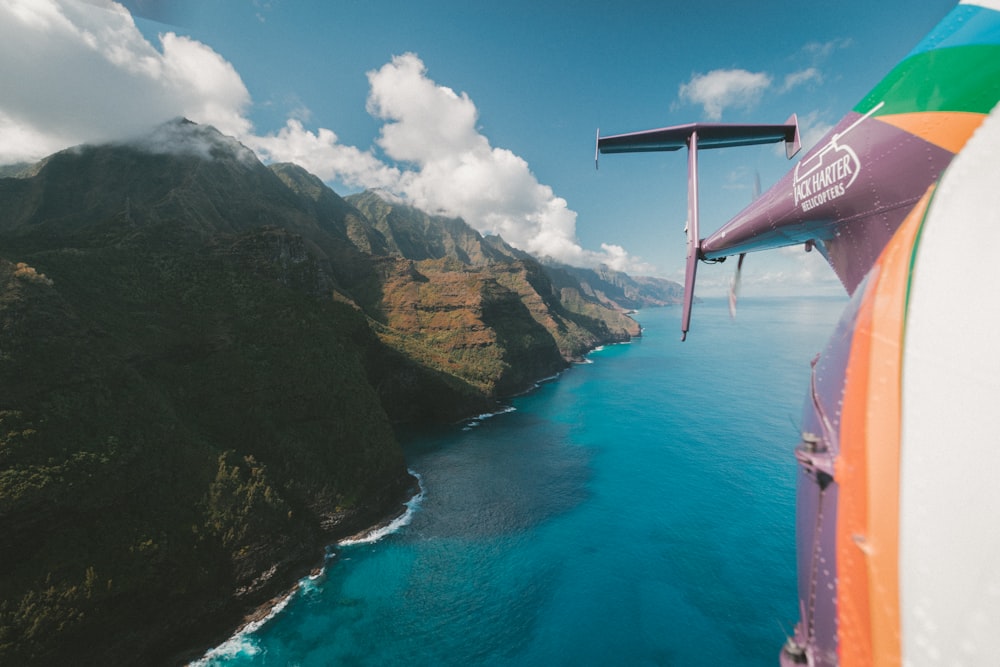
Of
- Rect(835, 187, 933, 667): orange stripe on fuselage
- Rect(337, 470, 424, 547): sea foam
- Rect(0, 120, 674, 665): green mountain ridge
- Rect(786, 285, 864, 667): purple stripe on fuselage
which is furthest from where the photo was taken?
Rect(337, 470, 424, 547): sea foam

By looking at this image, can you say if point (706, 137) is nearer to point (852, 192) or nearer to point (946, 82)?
point (852, 192)

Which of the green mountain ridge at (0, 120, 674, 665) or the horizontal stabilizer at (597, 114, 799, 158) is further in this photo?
the green mountain ridge at (0, 120, 674, 665)

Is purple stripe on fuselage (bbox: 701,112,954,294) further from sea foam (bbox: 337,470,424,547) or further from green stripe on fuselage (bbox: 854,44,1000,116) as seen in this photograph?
sea foam (bbox: 337,470,424,547)

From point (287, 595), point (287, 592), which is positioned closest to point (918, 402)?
point (287, 595)

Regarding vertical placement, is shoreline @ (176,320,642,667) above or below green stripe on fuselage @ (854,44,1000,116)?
below

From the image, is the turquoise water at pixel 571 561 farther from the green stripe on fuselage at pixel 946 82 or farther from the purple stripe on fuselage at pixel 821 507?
the green stripe on fuselage at pixel 946 82

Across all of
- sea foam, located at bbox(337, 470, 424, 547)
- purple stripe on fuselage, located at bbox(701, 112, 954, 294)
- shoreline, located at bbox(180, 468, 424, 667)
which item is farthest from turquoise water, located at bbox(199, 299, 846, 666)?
purple stripe on fuselage, located at bbox(701, 112, 954, 294)

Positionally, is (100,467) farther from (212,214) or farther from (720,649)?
(212,214)
